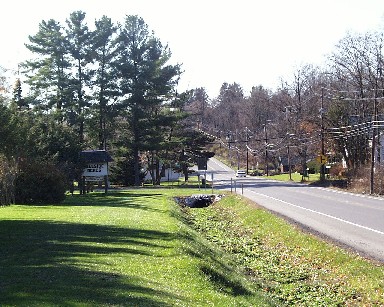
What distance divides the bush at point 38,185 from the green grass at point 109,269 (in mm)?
13094

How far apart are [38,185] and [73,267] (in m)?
23.0

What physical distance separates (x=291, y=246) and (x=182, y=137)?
169 feet

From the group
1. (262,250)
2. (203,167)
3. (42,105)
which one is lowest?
(262,250)

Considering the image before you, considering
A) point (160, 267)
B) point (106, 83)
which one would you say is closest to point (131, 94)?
point (106, 83)

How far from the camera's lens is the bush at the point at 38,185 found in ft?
110

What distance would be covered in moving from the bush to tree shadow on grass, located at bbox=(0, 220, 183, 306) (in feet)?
47.7

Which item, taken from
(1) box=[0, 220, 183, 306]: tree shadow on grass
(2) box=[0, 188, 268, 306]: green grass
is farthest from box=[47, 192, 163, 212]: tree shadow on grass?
(1) box=[0, 220, 183, 306]: tree shadow on grass

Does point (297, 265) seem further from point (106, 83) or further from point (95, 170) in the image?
point (106, 83)

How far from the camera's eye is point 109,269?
12.0m

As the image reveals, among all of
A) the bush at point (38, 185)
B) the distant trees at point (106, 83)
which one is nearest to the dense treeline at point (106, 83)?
the distant trees at point (106, 83)

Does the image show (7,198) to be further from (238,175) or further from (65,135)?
(238,175)

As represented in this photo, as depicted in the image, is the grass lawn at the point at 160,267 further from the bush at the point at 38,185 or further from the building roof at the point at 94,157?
the building roof at the point at 94,157

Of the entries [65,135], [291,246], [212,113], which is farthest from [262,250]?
[212,113]

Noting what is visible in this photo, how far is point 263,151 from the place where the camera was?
10575 centimetres
